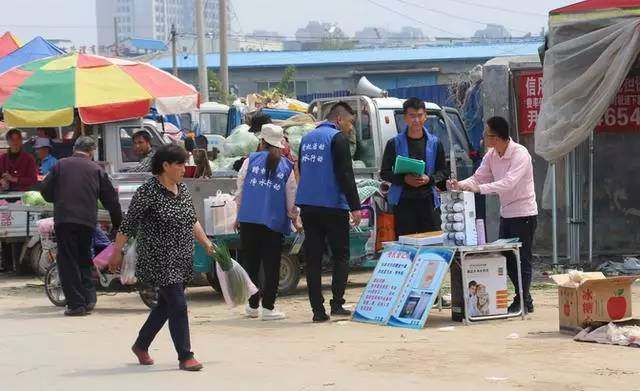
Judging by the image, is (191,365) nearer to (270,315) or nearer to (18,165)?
(270,315)

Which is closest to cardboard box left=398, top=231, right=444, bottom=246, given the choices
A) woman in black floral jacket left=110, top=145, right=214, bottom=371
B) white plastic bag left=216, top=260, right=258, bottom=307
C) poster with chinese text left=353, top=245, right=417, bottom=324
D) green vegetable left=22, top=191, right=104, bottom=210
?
poster with chinese text left=353, top=245, right=417, bottom=324

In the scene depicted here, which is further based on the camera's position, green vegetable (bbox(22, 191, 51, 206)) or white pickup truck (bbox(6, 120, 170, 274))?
white pickup truck (bbox(6, 120, 170, 274))

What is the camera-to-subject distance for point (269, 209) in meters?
11.6

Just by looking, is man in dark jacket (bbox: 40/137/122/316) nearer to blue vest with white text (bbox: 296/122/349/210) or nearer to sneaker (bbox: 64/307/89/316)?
sneaker (bbox: 64/307/89/316)

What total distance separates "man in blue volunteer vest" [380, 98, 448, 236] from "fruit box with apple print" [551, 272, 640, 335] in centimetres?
207

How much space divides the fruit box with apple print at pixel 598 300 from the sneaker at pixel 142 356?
3.46 m

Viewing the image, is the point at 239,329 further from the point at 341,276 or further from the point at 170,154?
the point at 170,154

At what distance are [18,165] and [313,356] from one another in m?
8.92

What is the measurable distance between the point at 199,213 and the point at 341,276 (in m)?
2.46

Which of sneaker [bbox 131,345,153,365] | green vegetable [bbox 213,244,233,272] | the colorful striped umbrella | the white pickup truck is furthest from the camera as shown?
the colorful striped umbrella

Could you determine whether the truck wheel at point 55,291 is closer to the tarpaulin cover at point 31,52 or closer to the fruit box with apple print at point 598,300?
the fruit box with apple print at point 598,300

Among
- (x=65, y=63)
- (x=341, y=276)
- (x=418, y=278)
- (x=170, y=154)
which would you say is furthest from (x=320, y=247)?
(x=65, y=63)

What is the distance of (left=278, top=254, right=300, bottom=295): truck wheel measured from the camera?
1381 centimetres

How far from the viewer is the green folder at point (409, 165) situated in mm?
11453
